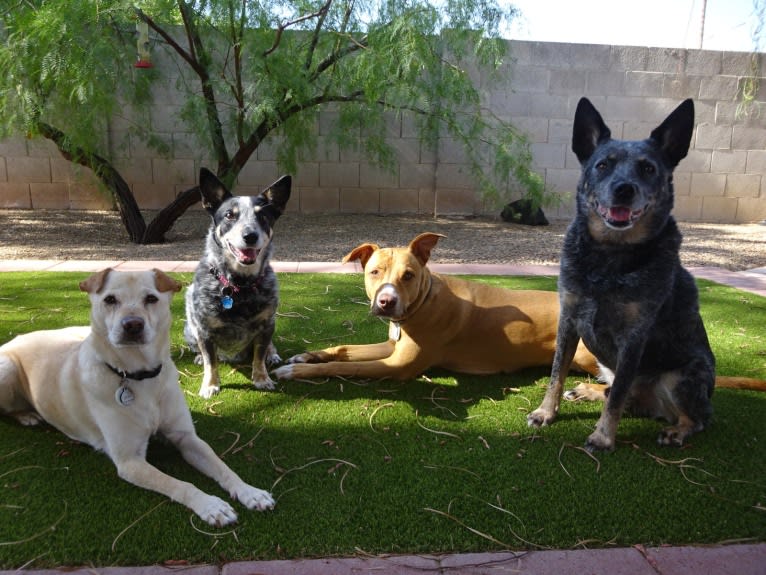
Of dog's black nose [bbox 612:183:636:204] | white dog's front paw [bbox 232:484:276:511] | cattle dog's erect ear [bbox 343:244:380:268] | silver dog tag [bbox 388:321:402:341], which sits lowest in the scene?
white dog's front paw [bbox 232:484:276:511]

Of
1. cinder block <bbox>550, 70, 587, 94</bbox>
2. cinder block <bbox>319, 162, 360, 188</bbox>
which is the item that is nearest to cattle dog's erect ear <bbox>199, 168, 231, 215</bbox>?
cinder block <bbox>319, 162, 360, 188</bbox>

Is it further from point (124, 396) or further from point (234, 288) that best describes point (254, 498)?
point (234, 288)

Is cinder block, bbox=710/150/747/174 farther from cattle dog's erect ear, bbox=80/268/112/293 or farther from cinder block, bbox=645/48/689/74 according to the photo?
cattle dog's erect ear, bbox=80/268/112/293

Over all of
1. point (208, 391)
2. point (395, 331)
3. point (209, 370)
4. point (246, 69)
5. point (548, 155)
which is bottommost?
point (208, 391)

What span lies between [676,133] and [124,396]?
3.03 metres

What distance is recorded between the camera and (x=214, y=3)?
7.15 metres

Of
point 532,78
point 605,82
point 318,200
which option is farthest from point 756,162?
point 318,200

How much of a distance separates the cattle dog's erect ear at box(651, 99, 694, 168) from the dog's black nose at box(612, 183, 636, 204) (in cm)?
41

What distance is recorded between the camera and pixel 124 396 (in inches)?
98.7

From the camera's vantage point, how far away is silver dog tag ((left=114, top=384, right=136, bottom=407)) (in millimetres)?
2498

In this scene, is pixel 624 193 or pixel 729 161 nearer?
pixel 624 193

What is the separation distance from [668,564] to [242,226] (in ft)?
9.36

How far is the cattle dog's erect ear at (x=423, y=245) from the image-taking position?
3.67 metres

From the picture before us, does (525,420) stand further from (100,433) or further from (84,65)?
(84,65)
